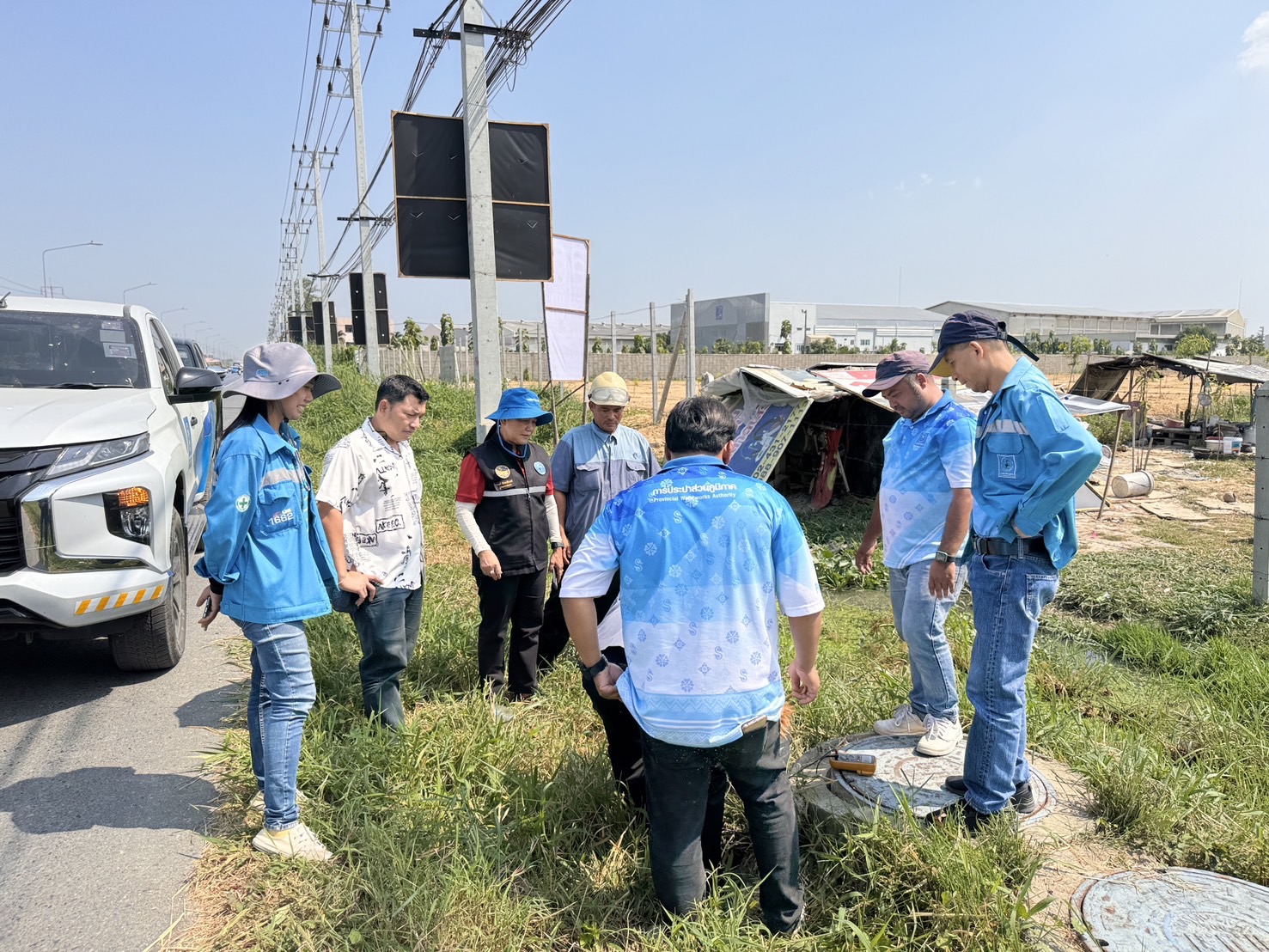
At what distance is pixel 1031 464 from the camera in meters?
2.68

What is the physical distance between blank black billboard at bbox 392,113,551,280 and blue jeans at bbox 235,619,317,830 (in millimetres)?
4689

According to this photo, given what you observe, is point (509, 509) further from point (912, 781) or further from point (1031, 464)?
point (1031, 464)

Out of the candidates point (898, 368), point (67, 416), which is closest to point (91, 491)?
point (67, 416)

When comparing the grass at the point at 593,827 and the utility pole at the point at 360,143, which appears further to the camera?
the utility pole at the point at 360,143

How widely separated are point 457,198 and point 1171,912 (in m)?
6.82

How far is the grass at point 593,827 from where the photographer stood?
2436 mm

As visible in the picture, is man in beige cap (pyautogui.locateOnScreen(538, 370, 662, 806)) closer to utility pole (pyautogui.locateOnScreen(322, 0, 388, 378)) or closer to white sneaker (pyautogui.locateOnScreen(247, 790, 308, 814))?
white sneaker (pyautogui.locateOnScreen(247, 790, 308, 814))

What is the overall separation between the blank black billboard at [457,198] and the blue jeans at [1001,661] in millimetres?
5559

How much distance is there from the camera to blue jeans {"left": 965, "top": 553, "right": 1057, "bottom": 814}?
271cm

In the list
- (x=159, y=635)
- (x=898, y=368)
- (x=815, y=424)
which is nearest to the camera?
(x=898, y=368)

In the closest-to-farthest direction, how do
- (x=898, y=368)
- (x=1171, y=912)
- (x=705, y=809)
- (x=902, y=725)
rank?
(x=705, y=809) < (x=1171, y=912) < (x=898, y=368) < (x=902, y=725)

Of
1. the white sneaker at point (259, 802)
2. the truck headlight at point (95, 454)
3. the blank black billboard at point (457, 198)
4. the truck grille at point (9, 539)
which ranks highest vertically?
the blank black billboard at point (457, 198)

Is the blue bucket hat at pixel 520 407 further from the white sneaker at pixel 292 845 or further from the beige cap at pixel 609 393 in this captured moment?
the white sneaker at pixel 292 845

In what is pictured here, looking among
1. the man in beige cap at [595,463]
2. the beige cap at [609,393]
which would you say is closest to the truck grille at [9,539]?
the man in beige cap at [595,463]
